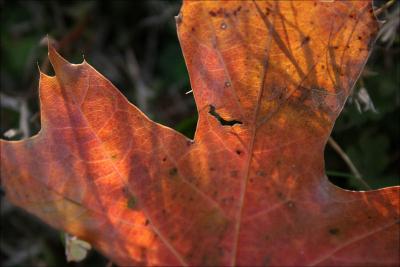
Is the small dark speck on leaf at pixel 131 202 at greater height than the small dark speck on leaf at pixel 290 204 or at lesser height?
greater

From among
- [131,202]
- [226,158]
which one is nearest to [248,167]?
[226,158]

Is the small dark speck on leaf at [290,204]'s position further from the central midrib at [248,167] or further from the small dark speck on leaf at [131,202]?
the small dark speck on leaf at [131,202]

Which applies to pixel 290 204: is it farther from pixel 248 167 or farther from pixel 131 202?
pixel 131 202

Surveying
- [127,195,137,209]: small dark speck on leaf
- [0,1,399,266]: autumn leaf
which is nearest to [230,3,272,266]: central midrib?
[0,1,399,266]: autumn leaf

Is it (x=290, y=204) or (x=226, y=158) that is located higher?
(x=226, y=158)

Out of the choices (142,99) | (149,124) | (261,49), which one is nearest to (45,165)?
(149,124)

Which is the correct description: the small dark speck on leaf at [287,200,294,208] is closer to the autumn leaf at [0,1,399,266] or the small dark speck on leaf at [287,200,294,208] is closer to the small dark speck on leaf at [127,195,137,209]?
the autumn leaf at [0,1,399,266]

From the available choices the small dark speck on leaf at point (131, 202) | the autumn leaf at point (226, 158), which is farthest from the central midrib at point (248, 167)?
the small dark speck on leaf at point (131, 202)

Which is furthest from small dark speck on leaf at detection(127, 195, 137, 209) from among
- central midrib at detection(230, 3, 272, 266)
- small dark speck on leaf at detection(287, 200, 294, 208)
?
small dark speck on leaf at detection(287, 200, 294, 208)

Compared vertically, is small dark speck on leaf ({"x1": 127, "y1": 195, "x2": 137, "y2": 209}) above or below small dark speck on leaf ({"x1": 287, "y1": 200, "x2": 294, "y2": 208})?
above
